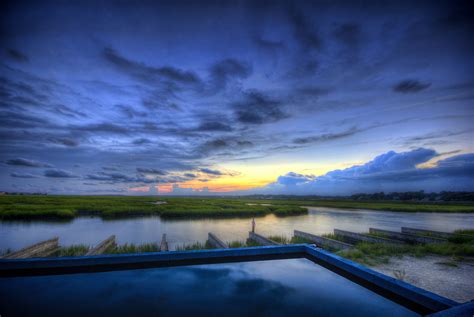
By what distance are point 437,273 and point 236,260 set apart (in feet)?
24.6

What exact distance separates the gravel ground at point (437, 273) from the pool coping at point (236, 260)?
3.51 metres

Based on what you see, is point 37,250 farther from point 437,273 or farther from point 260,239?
point 437,273

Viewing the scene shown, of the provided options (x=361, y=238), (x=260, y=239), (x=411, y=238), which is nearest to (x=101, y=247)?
(x=260, y=239)

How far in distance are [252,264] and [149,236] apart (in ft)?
47.3

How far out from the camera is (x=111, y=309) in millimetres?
3424

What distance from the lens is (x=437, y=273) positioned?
812cm

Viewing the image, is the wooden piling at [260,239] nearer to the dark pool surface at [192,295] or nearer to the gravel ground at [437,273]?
the gravel ground at [437,273]

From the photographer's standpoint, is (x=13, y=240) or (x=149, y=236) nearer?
(x=13, y=240)

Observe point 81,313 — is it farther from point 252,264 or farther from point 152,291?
point 252,264

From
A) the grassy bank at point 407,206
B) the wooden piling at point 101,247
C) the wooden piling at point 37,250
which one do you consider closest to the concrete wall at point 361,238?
the wooden piling at point 101,247

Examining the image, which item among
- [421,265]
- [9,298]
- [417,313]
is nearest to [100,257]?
[9,298]

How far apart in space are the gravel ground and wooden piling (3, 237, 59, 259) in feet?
45.5

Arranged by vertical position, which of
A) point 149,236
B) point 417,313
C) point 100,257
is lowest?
point 149,236

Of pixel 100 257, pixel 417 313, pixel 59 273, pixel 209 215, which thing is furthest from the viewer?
pixel 209 215
